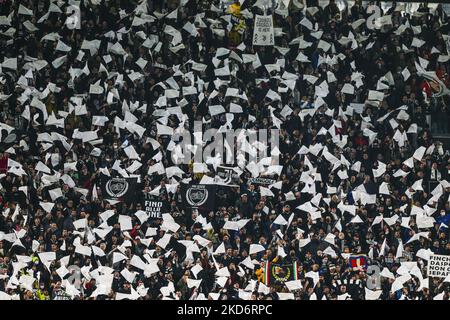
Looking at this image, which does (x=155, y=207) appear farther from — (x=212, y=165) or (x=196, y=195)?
(x=212, y=165)

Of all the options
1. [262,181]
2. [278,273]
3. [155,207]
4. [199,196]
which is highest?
[262,181]

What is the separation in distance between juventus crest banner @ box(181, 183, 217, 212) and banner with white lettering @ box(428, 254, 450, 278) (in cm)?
441

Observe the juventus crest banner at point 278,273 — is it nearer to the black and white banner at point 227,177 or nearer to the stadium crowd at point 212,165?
the stadium crowd at point 212,165

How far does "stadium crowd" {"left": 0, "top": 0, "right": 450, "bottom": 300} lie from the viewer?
19812mm

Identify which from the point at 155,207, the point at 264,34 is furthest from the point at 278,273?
the point at 264,34

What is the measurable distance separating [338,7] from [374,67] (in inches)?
66.7

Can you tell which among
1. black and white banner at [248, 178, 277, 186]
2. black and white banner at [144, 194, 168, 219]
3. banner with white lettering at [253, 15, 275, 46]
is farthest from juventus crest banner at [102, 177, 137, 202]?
banner with white lettering at [253, 15, 275, 46]

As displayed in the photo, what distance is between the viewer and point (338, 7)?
23.6 m

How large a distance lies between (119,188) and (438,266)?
6449mm

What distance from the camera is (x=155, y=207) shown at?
2081 cm

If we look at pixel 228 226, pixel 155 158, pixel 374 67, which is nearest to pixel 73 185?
pixel 155 158

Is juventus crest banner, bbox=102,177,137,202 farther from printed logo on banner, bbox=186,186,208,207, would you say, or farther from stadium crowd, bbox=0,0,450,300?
printed logo on banner, bbox=186,186,208,207

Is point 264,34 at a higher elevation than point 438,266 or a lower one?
higher
